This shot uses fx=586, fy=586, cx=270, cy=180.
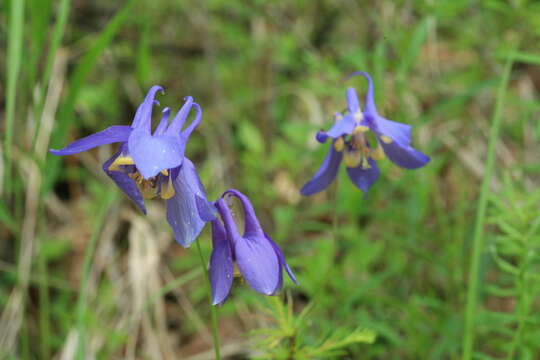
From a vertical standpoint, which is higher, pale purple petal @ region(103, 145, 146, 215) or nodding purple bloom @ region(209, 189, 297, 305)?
pale purple petal @ region(103, 145, 146, 215)

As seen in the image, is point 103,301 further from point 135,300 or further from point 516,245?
point 516,245

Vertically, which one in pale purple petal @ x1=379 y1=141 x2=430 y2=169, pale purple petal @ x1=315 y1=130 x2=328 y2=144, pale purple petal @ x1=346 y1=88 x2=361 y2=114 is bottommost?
pale purple petal @ x1=379 y1=141 x2=430 y2=169

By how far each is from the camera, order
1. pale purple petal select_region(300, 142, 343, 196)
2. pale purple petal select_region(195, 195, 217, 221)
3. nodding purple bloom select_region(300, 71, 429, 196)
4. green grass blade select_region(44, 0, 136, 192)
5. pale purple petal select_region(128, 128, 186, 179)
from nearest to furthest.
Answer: pale purple petal select_region(128, 128, 186, 179) < pale purple petal select_region(195, 195, 217, 221) < nodding purple bloom select_region(300, 71, 429, 196) < pale purple petal select_region(300, 142, 343, 196) < green grass blade select_region(44, 0, 136, 192)

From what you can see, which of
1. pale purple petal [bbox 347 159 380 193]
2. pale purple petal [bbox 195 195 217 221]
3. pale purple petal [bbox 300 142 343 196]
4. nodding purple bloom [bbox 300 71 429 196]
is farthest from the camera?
pale purple petal [bbox 347 159 380 193]

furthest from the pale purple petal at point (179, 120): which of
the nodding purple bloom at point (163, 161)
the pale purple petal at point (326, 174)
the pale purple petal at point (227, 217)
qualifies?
the pale purple petal at point (326, 174)

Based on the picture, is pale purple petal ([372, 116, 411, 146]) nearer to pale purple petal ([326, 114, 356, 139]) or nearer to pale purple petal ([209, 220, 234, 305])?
pale purple petal ([326, 114, 356, 139])

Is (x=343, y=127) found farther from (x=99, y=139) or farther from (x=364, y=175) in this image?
(x=99, y=139)

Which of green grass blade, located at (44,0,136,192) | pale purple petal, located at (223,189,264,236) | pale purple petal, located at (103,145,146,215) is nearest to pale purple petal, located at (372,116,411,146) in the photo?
pale purple petal, located at (223,189,264,236)
